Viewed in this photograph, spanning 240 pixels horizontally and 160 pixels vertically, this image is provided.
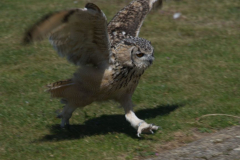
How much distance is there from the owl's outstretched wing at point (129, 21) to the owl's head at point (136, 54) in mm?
572

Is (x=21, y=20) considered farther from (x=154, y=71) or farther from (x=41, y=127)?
(x=41, y=127)

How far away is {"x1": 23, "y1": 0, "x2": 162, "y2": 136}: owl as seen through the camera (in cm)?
565

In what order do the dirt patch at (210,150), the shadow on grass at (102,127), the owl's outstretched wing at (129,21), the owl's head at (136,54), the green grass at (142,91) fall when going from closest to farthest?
the dirt patch at (210,150)
the owl's head at (136,54)
the green grass at (142,91)
the shadow on grass at (102,127)
the owl's outstretched wing at (129,21)

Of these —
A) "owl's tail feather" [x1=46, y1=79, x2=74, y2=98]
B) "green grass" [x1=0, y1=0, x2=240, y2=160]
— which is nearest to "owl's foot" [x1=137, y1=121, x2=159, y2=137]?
"green grass" [x1=0, y1=0, x2=240, y2=160]

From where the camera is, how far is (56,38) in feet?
19.0

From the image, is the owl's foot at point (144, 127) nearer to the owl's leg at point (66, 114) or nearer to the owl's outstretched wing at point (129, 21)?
the owl's leg at point (66, 114)

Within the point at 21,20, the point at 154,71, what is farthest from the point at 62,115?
the point at 21,20

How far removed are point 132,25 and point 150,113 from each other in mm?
1488

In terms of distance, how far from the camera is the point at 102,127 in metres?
6.68

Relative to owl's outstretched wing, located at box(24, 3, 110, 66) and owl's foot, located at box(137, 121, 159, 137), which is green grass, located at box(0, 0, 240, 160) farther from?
owl's outstretched wing, located at box(24, 3, 110, 66)

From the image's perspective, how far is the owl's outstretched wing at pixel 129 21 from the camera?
6.73 metres

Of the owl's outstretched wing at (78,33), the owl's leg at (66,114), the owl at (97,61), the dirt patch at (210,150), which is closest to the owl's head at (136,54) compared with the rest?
the owl at (97,61)

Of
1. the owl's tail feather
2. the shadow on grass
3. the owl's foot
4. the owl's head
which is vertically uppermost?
the owl's head

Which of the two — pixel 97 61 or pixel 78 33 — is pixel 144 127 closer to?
pixel 97 61
